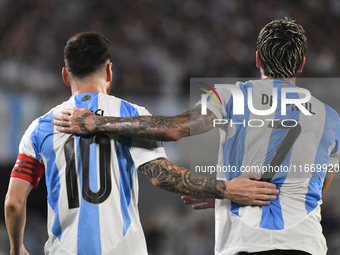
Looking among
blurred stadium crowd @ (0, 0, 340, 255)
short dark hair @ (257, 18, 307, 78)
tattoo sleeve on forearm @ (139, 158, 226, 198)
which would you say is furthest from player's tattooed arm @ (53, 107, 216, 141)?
blurred stadium crowd @ (0, 0, 340, 255)

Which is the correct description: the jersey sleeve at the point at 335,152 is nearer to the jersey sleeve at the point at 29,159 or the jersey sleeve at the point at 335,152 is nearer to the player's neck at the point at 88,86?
the player's neck at the point at 88,86

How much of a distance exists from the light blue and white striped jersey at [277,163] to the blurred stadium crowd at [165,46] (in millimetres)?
2493

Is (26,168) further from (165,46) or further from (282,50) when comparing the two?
(165,46)

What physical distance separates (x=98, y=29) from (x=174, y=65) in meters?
1.03

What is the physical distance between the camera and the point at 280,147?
4.63ft

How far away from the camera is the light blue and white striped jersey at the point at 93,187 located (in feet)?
4.54

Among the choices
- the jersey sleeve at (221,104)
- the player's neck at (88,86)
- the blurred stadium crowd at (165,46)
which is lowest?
the jersey sleeve at (221,104)

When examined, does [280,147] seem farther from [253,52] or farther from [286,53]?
[253,52]

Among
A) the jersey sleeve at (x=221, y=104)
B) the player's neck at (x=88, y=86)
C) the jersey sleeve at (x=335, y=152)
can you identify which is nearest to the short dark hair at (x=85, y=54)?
the player's neck at (x=88, y=86)

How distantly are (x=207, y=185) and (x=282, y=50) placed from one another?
68cm

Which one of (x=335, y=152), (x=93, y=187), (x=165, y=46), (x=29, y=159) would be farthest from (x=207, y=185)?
(x=165, y=46)

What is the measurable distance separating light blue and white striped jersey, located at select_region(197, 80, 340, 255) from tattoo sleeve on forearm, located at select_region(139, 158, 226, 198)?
6 centimetres

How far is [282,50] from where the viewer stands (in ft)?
4.91

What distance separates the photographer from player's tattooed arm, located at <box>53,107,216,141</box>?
142 cm
